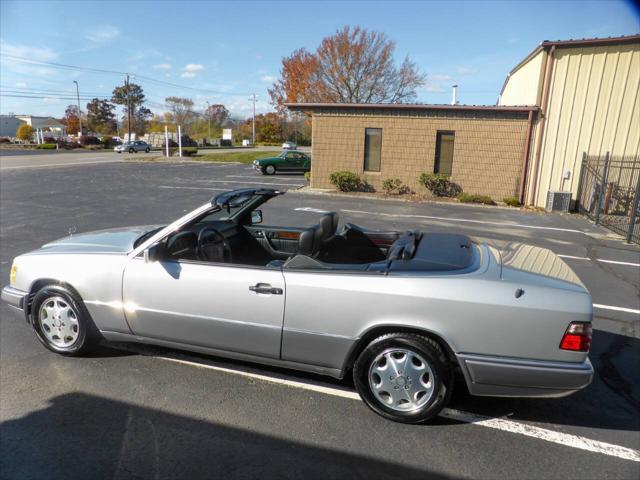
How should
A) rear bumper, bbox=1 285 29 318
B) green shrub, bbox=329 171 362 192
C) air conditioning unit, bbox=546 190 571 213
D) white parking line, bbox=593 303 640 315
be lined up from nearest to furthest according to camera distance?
rear bumper, bbox=1 285 29 318
white parking line, bbox=593 303 640 315
air conditioning unit, bbox=546 190 571 213
green shrub, bbox=329 171 362 192

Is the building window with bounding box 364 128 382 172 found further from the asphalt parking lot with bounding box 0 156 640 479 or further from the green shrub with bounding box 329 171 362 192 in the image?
the asphalt parking lot with bounding box 0 156 640 479

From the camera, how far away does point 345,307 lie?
117 inches

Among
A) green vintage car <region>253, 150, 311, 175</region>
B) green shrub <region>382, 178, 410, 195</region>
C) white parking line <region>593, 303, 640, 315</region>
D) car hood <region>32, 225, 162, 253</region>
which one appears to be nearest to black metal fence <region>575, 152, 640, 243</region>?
green shrub <region>382, 178, 410, 195</region>

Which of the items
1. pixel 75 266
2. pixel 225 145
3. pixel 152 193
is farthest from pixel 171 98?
pixel 75 266

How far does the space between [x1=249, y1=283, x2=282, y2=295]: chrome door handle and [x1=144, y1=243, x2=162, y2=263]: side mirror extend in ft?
2.75

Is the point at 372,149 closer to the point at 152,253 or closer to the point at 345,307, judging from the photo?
the point at 152,253

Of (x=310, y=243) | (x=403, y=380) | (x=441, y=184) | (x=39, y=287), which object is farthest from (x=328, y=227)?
(x=441, y=184)

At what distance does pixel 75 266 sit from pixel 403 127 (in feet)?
48.7

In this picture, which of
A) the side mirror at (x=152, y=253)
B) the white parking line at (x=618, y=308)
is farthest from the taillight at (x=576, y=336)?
the white parking line at (x=618, y=308)

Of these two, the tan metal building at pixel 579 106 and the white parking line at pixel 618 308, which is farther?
the tan metal building at pixel 579 106

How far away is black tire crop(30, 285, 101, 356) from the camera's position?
146 inches

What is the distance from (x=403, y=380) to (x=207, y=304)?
1.53 m

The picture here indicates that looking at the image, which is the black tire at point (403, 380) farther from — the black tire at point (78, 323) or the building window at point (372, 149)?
the building window at point (372, 149)

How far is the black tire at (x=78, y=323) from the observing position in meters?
3.71
